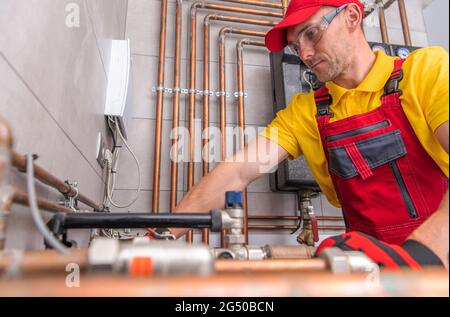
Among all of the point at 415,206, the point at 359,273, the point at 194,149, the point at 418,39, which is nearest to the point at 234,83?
the point at 194,149

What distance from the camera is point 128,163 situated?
53.6 inches

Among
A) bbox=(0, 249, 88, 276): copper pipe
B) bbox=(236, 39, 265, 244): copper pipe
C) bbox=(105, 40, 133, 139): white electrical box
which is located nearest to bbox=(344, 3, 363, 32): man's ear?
bbox=(236, 39, 265, 244): copper pipe

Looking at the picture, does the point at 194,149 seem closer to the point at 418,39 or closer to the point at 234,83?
the point at 234,83

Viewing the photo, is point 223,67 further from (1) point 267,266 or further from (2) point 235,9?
(1) point 267,266

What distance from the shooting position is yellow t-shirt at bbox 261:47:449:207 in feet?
2.12

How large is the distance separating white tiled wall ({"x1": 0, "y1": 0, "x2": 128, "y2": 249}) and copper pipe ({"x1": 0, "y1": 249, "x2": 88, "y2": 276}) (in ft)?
0.65

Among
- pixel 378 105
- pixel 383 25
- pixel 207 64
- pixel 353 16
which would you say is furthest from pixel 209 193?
pixel 383 25

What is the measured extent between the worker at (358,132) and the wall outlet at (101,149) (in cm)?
38

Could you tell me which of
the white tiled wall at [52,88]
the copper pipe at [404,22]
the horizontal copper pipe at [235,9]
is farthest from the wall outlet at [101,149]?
the copper pipe at [404,22]

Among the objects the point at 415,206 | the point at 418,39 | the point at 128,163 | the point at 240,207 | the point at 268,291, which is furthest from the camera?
the point at 418,39

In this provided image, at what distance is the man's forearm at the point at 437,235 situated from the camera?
0.32 metres

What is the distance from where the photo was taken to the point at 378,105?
81cm

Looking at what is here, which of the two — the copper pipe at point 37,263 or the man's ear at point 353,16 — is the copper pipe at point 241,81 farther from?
the copper pipe at point 37,263
